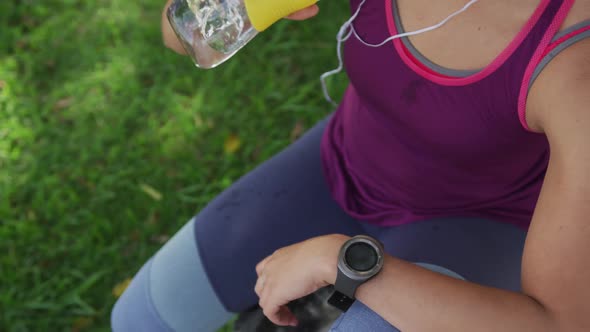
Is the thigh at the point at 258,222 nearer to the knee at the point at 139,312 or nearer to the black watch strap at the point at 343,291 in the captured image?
the knee at the point at 139,312

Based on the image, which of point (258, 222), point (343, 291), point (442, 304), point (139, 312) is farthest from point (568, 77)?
point (139, 312)

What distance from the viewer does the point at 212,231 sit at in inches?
61.2

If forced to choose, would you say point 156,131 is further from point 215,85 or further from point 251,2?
point 251,2

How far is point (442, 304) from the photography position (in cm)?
106

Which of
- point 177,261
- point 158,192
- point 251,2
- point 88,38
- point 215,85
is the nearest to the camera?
point 251,2

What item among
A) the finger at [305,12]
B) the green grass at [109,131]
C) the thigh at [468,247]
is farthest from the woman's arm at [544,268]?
the green grass at [109,131]

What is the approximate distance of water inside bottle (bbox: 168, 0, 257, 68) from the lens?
1239mm

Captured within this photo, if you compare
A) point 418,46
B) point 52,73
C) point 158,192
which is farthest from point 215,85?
point 418,46

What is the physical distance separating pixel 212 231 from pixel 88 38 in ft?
5.88

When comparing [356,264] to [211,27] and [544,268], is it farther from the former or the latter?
[211,27]

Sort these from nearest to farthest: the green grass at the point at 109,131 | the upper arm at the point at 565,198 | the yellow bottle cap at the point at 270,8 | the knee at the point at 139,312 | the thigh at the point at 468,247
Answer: the upper arm at the point at 565,198
the yellow bottle cap at the point at 270,8
the thigh at the point at 468,247
the knee at the point at 139,312
the green grass at the point at 109,131

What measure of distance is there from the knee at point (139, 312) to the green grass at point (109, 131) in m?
0.81

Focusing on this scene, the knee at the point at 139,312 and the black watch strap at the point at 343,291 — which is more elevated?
the black watch strap at the point at 343,291

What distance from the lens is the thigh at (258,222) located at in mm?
1524
